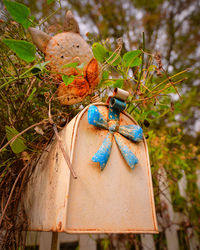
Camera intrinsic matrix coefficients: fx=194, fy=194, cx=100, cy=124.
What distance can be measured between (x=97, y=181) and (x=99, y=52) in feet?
1.05

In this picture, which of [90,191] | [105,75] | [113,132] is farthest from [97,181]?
[105,75]

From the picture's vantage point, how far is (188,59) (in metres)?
1.55

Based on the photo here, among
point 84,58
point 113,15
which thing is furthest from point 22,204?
point 113,15

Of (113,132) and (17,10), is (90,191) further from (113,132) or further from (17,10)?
(17,10)

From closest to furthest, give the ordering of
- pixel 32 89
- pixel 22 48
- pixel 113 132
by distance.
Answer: pixel 22 48, pixel 113 132, pixel 32 89

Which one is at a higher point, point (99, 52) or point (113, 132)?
point (99, 52)

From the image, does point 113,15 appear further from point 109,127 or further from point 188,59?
point 109,127

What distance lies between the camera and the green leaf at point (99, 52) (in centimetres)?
49

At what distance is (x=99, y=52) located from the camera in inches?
19.7

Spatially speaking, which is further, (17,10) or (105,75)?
(105,75)

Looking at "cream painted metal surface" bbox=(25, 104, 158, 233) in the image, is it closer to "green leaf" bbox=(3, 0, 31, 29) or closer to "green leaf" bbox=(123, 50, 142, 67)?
"green leaf" bbox=(123, 50, 142, 67)

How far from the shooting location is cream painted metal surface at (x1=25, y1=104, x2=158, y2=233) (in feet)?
1.21

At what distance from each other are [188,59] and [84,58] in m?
1.33

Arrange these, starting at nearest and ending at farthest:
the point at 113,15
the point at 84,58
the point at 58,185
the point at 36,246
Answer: the point at 58,185
the point at 84,58
the point at 36,246
the point at 113,15
